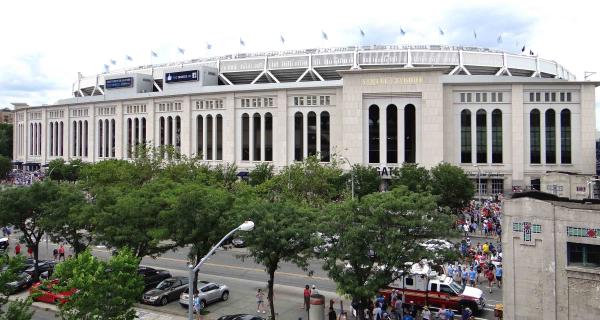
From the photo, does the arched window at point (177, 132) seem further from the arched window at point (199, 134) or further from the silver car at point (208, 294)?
the silver car at point (208, 294)

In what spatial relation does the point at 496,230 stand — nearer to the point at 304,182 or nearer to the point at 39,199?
the point at 304,182

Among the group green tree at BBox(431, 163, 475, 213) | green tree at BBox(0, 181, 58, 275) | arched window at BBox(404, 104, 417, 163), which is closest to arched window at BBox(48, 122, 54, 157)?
arched window at BBox(404, 104, 417, 163)

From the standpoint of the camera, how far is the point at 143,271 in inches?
1210

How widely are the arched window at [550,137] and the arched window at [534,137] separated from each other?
1.15 m

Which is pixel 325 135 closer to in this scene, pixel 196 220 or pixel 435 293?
pixel 196 220

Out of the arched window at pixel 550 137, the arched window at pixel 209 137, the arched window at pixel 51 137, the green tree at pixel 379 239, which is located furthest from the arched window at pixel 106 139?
the green tree at pixel 379 239

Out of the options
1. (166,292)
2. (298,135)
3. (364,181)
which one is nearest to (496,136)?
(364,181)

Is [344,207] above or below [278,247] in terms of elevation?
above

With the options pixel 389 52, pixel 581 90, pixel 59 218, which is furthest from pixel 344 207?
pixel 389 52

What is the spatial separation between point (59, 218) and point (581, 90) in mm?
64193

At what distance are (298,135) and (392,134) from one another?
1470 cm

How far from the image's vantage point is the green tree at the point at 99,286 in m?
17.1

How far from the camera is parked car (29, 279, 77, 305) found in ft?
57.9

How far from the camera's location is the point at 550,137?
6712 centimetres
